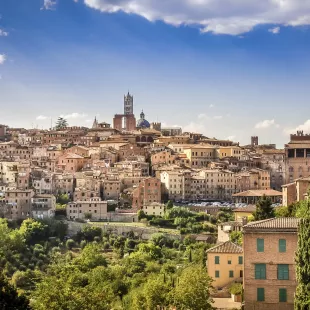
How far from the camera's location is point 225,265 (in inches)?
1052

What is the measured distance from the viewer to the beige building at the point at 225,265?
26594 millimetres

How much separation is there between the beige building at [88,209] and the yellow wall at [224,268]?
2894cm

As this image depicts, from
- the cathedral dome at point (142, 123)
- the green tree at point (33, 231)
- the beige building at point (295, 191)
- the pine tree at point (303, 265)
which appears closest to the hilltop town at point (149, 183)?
the beige building at point (295, 191)

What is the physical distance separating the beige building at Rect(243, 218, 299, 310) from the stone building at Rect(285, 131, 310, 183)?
44.1 meters

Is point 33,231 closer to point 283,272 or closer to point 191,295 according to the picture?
point 191,295

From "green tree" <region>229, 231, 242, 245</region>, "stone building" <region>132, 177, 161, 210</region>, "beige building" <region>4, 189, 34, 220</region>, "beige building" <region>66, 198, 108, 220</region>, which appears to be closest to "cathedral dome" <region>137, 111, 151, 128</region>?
"stone building" <region>132, 177, 161, 210</region>

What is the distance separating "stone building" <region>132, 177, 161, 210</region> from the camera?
58.1 metres

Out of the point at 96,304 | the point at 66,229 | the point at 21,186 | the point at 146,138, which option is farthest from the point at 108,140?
the point at 96,304

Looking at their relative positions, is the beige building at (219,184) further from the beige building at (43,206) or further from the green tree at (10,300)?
the green tree at (10,300)

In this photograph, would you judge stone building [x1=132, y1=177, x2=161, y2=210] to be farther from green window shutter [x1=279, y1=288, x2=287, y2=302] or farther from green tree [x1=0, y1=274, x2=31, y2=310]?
green tree [x1=0, y1=274, x2=31, y2=310]

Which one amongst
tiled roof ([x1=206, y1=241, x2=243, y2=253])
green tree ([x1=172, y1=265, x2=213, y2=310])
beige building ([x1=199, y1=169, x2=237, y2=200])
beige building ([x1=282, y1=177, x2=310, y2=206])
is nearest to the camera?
green tree ([x1=172, y1=265, x2=213, y2=310])

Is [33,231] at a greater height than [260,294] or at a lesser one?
greater

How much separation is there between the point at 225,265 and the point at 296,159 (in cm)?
4025

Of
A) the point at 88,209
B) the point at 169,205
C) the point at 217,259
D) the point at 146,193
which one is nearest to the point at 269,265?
the point at 217,259
